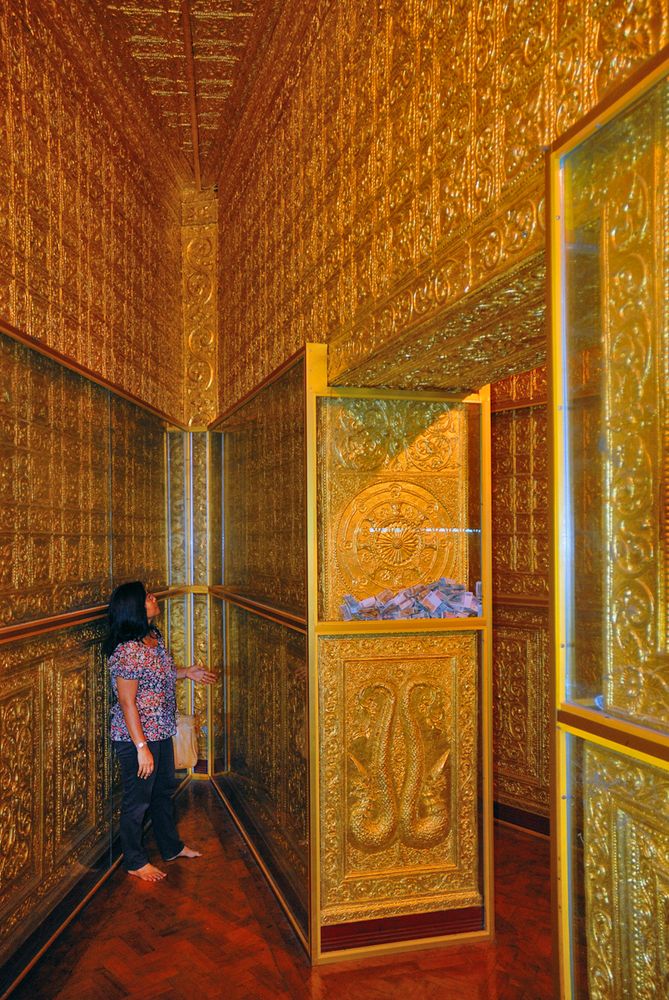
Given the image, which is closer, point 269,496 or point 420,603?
point 420,603

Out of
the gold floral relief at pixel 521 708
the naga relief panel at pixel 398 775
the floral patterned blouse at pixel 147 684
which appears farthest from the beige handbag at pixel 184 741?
the gold floral relief at pixel 521 708

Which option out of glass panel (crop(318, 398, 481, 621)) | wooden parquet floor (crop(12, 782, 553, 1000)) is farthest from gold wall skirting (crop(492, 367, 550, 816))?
glass panel (crop(318, 398, 481, 621))

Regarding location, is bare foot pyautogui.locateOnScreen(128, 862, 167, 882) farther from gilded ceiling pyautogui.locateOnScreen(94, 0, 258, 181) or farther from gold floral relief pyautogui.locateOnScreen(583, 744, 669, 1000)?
gilded ceiling pyautogui.locateOnScreen(94, 0, 258, 181)

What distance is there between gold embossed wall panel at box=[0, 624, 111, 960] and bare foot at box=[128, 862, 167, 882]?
273 millimetres

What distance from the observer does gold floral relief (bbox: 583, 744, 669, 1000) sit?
1.28 metres

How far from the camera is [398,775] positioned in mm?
3340

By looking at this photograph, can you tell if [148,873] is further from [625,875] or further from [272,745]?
[625,875]

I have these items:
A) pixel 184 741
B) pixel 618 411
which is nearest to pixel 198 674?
pixel 184 741

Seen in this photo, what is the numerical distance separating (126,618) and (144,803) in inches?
39.1

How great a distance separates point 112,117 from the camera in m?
4.17

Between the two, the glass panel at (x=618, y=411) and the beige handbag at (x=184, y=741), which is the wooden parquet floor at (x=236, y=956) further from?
the glass panel at (x=618, y=411)

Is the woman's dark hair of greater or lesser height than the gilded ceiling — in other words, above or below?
below

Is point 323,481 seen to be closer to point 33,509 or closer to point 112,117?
point 33,509

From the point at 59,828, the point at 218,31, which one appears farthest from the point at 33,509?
the point at 218,31
